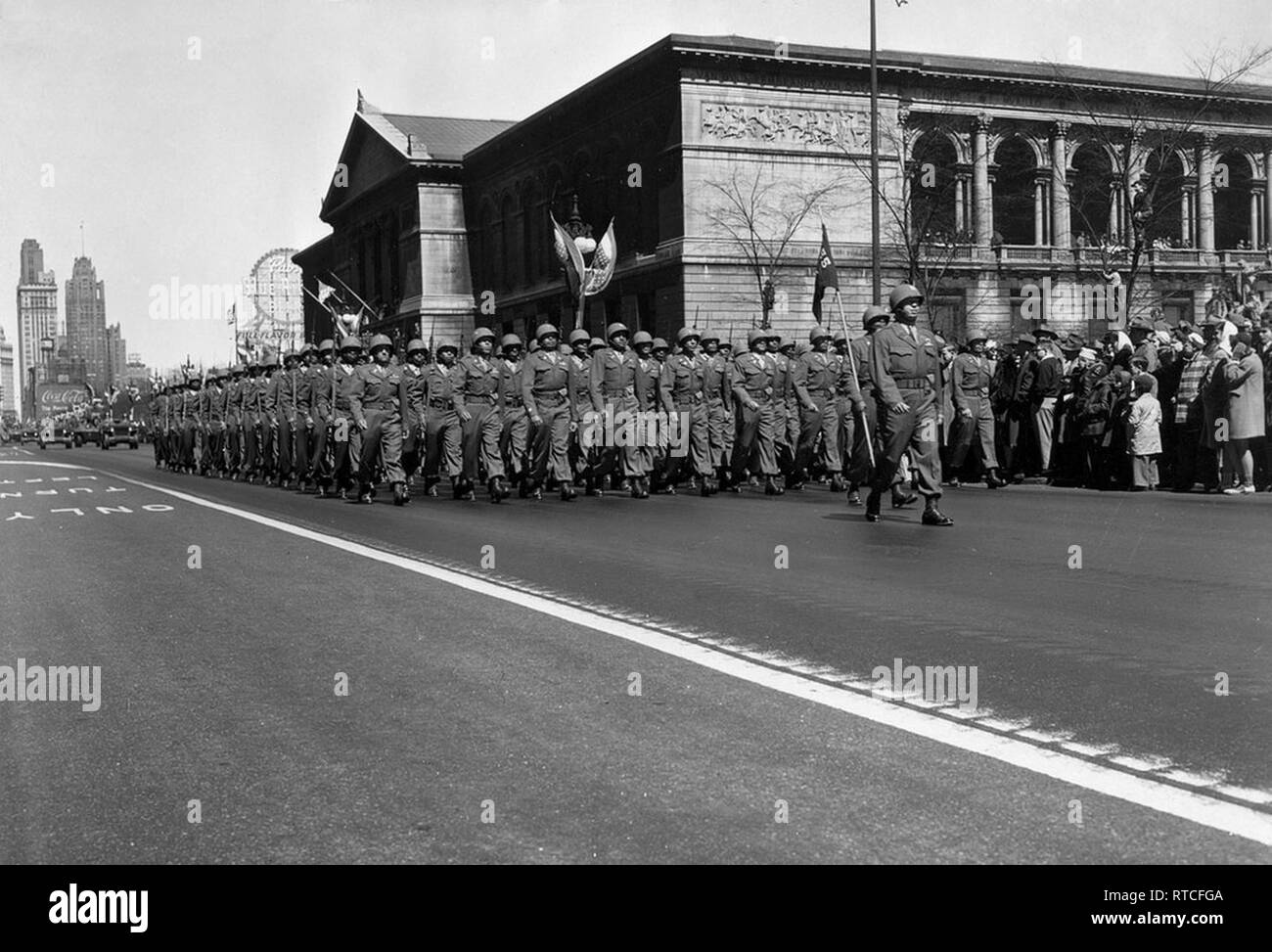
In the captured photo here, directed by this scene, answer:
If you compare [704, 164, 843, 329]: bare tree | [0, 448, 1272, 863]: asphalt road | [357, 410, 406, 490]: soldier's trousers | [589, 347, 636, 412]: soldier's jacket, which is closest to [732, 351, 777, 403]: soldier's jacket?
[589, 347, 636, 412]: soldier's jacket

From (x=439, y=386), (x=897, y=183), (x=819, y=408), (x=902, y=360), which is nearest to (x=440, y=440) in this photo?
(x=439, y=386)

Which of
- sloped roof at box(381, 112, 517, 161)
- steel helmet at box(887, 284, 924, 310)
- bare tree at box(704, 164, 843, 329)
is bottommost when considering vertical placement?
steel helmet at box(887, 284, 924, 310)

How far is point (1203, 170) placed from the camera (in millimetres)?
54875

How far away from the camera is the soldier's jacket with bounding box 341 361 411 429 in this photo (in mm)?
18766

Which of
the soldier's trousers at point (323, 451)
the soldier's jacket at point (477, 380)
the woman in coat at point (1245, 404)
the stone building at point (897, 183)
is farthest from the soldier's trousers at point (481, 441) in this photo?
the stone building at point (897, 183)

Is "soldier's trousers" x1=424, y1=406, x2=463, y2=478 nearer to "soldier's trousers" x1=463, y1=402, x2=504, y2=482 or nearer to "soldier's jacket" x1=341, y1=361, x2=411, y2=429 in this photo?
"soldier's trousers" x1=463, y1=402, x2=504, y2=482

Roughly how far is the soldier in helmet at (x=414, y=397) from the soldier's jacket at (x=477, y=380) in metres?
0.63

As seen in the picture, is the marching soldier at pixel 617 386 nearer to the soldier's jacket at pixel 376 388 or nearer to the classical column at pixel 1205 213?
the soldier's jacket at pixel 376 388

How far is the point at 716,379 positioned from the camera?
20.2 metres

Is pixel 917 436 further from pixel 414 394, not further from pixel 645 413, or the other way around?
pixel 414 394

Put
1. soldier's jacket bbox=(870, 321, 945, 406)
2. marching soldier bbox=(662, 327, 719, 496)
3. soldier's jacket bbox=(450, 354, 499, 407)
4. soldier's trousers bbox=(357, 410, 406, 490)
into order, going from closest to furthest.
Answer: soldier's jacket bbox=(870, 321, 945, 406)
soldier's trousers bbox=(357, 410, 406, 490)
soldier's jacket bbox=(450, 354, 499, 407)
marching soldier bbox=(662, 327, 719, 496)

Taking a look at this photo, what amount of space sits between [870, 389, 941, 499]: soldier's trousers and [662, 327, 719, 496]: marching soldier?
6.23 meters

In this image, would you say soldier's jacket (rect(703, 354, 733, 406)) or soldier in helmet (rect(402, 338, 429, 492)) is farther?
soldier's jacket (rect(703, 354, 733, 406))
